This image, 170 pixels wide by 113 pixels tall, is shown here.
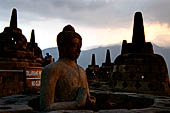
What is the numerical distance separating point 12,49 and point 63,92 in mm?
9192

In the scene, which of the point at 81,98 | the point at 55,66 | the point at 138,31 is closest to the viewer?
the point at 81,98

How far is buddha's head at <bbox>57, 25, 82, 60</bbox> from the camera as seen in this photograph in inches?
154

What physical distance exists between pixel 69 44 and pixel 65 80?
830 millimetres

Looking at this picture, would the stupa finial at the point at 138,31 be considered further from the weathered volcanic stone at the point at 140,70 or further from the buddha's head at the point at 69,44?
the buddha's head at the point at 69,44

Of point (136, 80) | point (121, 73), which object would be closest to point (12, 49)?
point (121, 73)

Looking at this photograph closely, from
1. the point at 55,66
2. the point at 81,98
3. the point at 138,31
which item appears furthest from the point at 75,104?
the point at 138,31

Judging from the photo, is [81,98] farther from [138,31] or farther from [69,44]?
[138,31]

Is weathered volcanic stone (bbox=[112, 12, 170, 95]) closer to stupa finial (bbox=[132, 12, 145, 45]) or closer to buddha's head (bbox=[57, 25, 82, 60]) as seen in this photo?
stupa finial (bbox=[132, 12, 145, 45])

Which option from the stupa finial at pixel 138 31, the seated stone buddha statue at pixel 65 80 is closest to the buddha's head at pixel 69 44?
the seated stone buddha statue at pixel 65 80

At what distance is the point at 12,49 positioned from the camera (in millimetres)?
11625

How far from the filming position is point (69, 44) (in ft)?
12.8

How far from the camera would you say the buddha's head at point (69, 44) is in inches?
154

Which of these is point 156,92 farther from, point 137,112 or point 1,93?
point 1,93

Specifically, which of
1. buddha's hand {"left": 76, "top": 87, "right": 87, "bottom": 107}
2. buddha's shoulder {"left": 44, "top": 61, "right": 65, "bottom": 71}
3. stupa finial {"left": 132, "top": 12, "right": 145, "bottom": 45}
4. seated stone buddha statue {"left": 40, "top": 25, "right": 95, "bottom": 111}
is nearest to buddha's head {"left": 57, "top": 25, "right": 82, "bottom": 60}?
seated stone buddha statue {"left": 40, "top": 25, "right": 95, "bottom": 111}
